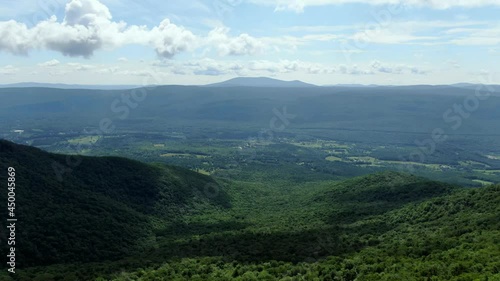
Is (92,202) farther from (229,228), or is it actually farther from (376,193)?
(376,193)

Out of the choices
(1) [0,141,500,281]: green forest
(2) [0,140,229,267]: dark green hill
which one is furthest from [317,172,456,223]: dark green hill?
(2) [0,140,229,267]: dark green hill

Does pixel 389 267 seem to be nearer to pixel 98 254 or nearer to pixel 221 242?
pixel 221 242

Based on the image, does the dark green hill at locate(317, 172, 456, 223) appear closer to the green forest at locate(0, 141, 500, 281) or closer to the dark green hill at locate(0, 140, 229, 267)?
the green forest at locate(0, 141, 500, 281)

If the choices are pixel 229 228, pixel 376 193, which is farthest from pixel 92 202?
pixel 376 193

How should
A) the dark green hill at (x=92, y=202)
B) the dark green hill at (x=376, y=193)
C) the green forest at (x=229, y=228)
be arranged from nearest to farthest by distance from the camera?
the green forest at (x=229, y=228), the dark green hill at (x=92, y=202), the dark green hill at (x=376, y=193)

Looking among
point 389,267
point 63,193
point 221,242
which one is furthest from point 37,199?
point 389,267

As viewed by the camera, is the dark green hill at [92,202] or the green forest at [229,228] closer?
the green forest at [229,228]

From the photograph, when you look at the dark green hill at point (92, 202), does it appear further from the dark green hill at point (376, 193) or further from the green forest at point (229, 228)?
the dark green hill at point (376, 193)

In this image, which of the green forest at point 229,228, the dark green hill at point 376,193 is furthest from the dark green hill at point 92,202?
the dark green hill at point 376,193

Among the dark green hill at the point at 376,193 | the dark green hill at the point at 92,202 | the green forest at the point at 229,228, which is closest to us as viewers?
the green forest at the point at 229,228
